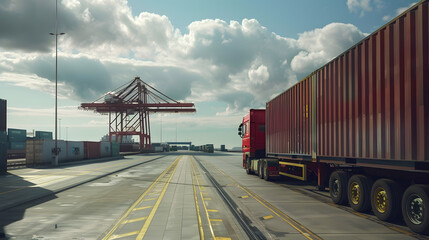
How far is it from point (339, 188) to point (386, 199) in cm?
255

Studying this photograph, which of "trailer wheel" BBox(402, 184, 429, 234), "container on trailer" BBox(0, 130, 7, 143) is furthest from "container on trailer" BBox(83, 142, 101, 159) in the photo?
"trailer wheel" BBox(402, 184, 429, 234)

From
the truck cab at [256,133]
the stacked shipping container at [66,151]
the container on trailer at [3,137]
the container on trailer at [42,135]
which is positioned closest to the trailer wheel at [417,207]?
the truck cab at [256,133]

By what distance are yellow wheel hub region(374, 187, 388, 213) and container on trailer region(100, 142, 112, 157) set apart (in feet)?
171

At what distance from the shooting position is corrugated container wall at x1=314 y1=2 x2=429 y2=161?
7406 millimetres

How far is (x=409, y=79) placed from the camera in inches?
303

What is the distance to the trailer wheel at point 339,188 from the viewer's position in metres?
11.3

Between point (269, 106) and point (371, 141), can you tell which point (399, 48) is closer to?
point (371, 141)

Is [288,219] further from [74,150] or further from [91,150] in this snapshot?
[91,150]

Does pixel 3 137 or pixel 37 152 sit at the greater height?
pixel 3 137

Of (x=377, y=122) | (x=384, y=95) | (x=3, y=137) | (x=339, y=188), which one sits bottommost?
(x=339, y=188)

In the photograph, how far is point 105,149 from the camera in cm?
5906

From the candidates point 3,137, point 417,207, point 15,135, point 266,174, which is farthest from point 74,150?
point 417,207

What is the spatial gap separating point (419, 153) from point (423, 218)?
1434 millimetres

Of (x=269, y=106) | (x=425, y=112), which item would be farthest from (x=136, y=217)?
(x=269, y=106)
